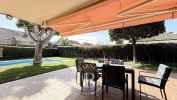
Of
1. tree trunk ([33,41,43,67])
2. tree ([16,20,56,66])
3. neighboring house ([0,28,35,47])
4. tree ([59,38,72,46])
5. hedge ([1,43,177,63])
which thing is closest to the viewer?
tree ([16,20,56,66])

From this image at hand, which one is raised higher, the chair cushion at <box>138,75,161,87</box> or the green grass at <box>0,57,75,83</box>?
the chair cushion at <box>138,75,161,87</box>

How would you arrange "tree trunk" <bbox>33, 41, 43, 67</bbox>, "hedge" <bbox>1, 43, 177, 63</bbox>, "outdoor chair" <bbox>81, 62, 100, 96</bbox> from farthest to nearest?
"hedge" <bbox>1, 43, 177, 63</bbox>, "tree trunk" <bbox>33, 41, 43, 67</bbox>, "outdoor chair" <bbox>81, 62, 100, 96</bbox>

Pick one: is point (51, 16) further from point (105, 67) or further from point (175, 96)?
point (175, 96)

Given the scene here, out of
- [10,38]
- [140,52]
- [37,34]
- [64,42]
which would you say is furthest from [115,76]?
[64,42]

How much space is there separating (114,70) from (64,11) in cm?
218

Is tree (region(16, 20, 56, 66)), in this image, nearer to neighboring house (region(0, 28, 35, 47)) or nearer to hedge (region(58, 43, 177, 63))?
hedge (region(58, 43, 177, 63))

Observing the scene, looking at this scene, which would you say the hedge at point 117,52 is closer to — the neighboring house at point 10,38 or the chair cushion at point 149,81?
the neighboring house at point 10,38

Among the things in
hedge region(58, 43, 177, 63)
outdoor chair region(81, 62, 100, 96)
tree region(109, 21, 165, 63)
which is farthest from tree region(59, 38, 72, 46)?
outdoor chair region(81, 62, 100, 96)

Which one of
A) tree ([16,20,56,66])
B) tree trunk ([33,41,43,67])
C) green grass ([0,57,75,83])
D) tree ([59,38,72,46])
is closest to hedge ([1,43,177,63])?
tree ([16,20,56,66])

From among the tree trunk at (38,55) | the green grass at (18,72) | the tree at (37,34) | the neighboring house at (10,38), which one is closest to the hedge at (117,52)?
the tree at (37,34)

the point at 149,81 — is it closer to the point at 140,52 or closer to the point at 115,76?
the point at 115,76

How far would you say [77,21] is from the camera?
3.89 m

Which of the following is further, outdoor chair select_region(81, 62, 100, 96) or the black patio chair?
outdoor chair select_region(81, 62, 100, 96)

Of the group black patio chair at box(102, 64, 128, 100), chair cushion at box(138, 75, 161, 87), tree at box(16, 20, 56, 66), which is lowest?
chair cushion at box(138, 75, 161, 87)
